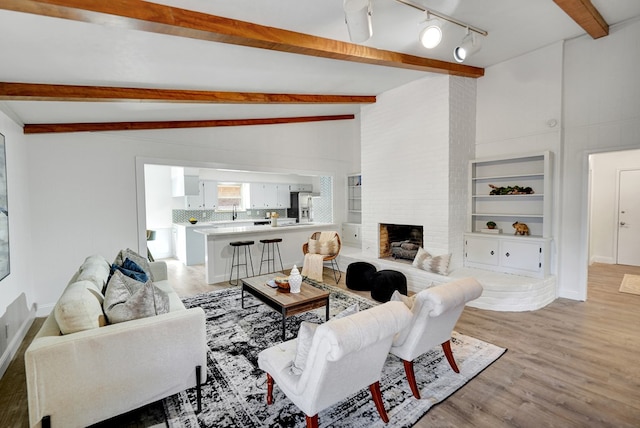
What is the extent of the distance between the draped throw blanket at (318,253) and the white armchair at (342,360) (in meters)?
3.27

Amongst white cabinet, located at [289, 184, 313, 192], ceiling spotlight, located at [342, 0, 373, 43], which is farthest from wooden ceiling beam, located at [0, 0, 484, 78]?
white cabinet, located at [289, 184, 313, 192]

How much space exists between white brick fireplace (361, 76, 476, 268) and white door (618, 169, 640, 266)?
12.9 ft

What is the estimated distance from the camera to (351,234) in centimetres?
697

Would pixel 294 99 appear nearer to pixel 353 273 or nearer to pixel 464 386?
pixel 353 273

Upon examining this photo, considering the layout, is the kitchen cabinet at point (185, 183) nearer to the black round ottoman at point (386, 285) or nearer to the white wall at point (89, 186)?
the white wall at point (89, 186)

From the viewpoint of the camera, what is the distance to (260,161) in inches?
230

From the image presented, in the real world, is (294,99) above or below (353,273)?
above

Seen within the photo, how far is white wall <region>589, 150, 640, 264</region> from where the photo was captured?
6.17m

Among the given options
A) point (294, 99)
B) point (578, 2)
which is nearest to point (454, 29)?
point (578, 2)

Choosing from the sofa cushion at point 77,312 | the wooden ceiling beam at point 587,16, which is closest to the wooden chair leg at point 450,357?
the sofa cushion at point 77,312

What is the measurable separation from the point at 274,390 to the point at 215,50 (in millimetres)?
2858

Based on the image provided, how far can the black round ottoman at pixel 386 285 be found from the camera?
4125mm

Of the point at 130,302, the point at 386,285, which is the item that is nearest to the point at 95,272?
the point at 130,302

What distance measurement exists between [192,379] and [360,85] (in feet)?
13.9
